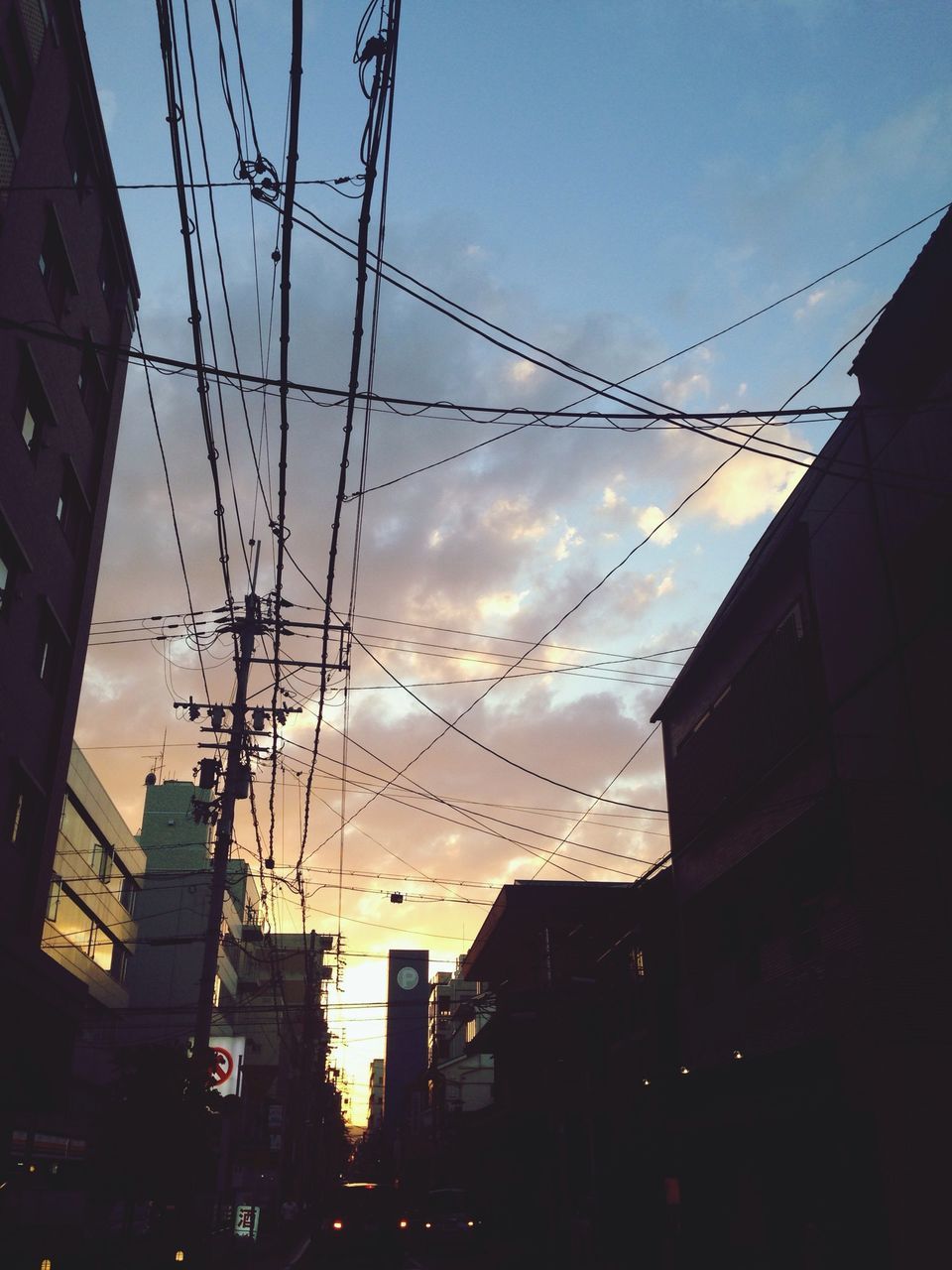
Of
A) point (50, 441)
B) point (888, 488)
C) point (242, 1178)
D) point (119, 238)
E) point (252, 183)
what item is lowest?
point (242, 1178)

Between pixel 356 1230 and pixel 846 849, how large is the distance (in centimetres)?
1819

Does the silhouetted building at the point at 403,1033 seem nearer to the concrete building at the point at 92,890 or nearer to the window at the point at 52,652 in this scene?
the concrete building at the point at 92,890

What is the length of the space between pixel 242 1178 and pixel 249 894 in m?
29.2

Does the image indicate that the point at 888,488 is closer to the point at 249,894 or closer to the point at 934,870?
the point at 934,870

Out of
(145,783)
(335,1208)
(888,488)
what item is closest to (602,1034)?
(335,1208)

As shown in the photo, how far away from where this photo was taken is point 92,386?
2156 cm

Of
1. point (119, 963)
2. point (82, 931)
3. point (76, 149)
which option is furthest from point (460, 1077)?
point (76, 149)

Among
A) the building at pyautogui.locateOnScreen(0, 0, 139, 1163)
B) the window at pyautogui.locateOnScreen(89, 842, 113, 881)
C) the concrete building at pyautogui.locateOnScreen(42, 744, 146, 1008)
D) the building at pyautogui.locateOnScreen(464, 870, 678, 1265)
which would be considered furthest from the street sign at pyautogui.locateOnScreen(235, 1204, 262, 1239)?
the building at pyautogui.locateOnScreen(0, 0, 139, 1163)

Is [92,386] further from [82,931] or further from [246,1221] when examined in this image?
[246,1221]

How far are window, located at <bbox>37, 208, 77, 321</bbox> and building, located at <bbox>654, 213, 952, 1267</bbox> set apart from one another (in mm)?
14353

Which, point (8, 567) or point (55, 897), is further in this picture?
point (55, 897)

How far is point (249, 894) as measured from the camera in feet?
282

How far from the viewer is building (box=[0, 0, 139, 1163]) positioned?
16.0 m

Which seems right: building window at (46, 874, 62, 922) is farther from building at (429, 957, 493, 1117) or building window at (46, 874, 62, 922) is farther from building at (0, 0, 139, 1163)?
building at (429, 957, 493, 1117)
